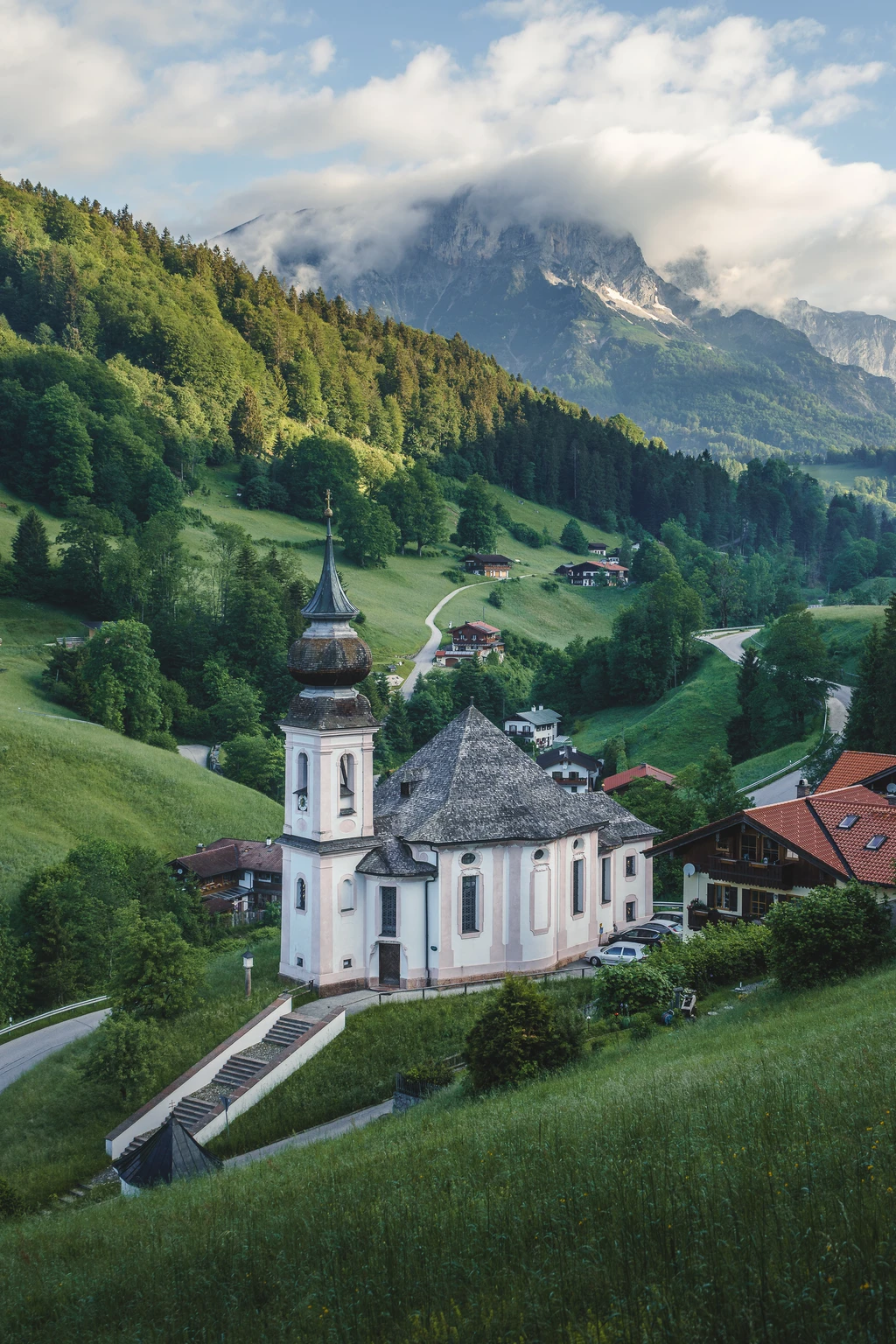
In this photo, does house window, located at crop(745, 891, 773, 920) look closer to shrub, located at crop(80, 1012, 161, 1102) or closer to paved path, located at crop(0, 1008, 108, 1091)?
shrub, located at crop(80, 1012, 161, 1102)

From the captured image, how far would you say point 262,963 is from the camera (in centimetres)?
4044

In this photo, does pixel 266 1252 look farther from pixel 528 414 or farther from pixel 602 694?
pixel 528 414

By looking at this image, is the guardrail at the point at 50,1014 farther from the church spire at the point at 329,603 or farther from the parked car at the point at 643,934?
the parked car at the point at 643,934


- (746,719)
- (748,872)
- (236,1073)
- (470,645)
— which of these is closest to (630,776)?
(746,719)

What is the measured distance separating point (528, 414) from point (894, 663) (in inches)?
5287

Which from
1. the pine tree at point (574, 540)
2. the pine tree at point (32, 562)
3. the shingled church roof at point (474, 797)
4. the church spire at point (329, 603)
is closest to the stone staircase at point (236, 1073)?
the shingled church roof at point (474, 797)

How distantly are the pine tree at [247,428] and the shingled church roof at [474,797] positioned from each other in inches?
4153

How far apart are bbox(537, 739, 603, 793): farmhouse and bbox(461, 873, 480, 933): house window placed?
41.1m

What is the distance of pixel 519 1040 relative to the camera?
2627 cm

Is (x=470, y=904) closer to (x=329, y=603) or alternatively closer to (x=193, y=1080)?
(x=193, y=1080)

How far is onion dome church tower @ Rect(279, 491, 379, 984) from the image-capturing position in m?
37.1

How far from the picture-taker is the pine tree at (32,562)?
294 feet

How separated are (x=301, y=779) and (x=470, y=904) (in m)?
6.73

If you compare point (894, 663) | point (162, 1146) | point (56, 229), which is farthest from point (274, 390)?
point (162, 1146)
